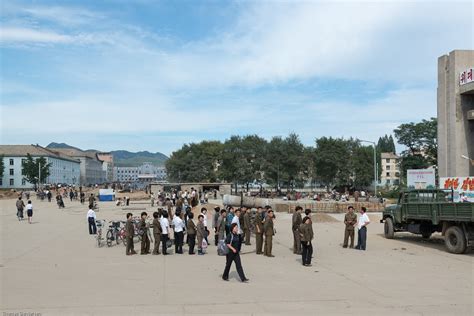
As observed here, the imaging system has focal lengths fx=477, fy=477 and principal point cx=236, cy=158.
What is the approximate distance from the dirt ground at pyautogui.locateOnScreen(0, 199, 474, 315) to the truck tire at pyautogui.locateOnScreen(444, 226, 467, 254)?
36cm

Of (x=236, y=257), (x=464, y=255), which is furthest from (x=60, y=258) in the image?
(x=464, y=255)

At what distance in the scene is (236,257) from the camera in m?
11.2

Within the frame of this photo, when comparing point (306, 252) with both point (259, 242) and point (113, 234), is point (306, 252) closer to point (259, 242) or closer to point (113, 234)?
point (259, 242)

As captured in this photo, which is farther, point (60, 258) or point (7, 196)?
point (7, 196)

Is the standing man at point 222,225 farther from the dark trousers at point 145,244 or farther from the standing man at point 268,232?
the dark trousers at point 145,244

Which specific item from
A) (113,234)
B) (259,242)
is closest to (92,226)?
(113,234)

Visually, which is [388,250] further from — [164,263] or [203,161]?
[203,161]

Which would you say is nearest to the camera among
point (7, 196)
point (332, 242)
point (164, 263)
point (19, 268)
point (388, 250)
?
point (19, 268)

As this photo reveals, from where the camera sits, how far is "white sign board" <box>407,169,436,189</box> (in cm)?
3797

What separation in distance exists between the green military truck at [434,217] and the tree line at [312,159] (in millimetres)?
54909

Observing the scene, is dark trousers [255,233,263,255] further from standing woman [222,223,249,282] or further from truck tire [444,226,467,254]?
truck tire [444,226,467,254]

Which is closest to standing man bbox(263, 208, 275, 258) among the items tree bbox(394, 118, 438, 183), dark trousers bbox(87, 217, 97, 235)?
dark trousers bbox(87, 217, 97, 235)

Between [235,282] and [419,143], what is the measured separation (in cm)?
8354

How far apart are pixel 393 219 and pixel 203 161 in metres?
77.8
